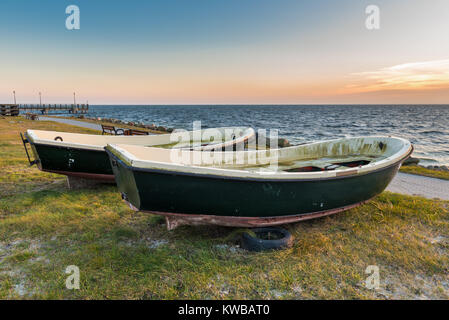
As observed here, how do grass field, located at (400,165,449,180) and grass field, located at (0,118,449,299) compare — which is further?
grass field, located at (400,165,449,180)

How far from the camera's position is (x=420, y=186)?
8164 mm

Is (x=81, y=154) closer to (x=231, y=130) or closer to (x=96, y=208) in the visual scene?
(x=96, y=208)

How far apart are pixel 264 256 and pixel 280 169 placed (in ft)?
8.17

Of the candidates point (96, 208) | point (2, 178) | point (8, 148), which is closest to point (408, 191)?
point (96, 208)

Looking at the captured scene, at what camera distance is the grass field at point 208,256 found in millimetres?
3406

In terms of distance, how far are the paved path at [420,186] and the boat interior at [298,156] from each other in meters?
1.46

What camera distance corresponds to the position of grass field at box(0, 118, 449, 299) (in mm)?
3406

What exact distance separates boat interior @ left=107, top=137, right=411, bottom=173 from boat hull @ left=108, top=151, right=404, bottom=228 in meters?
0.63

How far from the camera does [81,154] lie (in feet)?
21.5

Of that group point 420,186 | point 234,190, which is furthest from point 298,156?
point 420,186

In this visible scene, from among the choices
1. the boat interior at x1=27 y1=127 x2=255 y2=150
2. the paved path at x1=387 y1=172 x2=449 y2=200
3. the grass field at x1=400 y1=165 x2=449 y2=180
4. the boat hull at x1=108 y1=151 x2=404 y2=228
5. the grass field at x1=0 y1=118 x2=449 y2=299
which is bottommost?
the grass field at x1=0 y1=118 x2=449 y2=299

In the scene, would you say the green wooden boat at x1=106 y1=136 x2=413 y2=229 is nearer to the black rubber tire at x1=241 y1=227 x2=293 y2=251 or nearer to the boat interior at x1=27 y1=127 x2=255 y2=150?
the black rubber tire at x1=241 y1=227 x2=293 y2=251

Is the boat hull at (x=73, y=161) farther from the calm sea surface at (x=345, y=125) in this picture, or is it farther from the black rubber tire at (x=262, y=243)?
the calm sea surface at (x=345, y=125)

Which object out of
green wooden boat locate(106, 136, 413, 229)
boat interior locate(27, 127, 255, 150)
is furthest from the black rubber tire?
boat interior locate(27, 127, 255, 150)
